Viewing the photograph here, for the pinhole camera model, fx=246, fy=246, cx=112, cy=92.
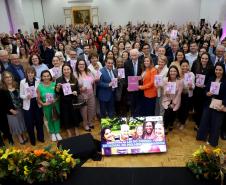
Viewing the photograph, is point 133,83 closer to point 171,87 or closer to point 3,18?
point 171,87

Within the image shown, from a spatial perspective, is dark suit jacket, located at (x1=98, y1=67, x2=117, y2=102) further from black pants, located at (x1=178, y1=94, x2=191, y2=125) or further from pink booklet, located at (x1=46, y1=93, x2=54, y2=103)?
black pants, located at (x1=178, y1=94, x2=191, y2=125)

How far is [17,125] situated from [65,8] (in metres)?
18.4

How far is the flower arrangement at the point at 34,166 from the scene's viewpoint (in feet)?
9.52

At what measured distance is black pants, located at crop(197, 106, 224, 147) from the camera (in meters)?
4.68

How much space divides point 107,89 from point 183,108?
1716 millimetres

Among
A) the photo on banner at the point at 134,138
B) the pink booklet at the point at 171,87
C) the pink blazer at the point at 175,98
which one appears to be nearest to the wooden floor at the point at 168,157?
the photo on banner at the point at 134,138

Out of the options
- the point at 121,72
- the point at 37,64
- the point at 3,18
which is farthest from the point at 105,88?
the point at 3,18

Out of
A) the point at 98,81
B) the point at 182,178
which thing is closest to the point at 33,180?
the point at 182,178

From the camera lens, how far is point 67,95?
495cm

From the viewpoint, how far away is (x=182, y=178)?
9.78 ft

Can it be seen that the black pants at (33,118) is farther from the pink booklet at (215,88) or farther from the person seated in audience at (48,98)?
the pink booklet at (215,88)

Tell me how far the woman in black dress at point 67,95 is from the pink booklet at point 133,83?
1170mm

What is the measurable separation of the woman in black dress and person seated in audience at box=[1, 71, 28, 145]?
804 millimetres

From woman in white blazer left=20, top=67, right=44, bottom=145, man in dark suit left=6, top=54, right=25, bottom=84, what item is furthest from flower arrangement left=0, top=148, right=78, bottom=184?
man in dark suit left=6, top=54, right=25, bottom=84
